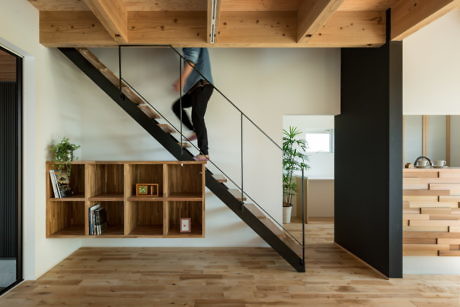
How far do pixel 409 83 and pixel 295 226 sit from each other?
10.4 feet

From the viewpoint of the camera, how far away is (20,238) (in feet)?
10.8

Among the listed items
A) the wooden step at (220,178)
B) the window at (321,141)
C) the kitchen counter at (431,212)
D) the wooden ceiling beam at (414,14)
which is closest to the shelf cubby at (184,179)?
the wooden step at (220,178)

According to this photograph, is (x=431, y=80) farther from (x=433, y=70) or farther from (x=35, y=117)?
(x=35, y=117)

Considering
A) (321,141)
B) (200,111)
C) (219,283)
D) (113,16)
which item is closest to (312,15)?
(200,111)

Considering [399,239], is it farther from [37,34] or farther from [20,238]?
[37,34]

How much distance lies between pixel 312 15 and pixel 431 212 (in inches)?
109

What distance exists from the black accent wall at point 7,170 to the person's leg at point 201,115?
231 cm

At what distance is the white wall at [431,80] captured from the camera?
11.7 feet

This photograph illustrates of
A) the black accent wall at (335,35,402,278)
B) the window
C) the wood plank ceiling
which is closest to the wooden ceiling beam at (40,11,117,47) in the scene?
the wood plank ceiling

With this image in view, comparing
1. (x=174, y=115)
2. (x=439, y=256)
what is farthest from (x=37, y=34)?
(x=439, y=256)

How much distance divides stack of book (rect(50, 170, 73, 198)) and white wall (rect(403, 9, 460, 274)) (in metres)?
4.34

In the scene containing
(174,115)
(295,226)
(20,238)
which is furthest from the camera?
(295,226)

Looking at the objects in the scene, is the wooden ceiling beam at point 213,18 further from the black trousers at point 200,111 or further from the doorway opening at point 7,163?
the doorway opening at point 7,163

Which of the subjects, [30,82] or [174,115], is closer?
[30,82]
